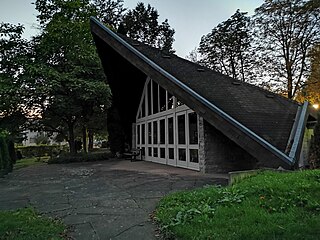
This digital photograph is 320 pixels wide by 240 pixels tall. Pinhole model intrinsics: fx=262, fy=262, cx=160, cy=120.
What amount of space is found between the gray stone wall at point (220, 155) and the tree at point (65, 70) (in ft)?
26.7

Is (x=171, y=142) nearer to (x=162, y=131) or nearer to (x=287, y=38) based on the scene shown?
(x=162, y=131)

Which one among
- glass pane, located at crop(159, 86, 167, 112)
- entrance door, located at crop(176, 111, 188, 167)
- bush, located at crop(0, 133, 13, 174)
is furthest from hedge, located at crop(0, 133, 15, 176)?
entrance door, located at crop(176, 111, 188, 167)

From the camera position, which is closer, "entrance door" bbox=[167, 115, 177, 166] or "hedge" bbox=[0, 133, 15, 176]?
"hedge" bbox=[0, 133, 15, 176]

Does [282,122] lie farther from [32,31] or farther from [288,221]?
[32,31]

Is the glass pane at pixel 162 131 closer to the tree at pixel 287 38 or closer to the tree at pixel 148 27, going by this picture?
the tree at pixel 287 38

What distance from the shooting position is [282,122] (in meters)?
8.34

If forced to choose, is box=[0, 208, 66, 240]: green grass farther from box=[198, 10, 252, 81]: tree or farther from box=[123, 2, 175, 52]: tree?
box=[123, 2, 175, 52]: tree

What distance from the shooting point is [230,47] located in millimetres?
22625

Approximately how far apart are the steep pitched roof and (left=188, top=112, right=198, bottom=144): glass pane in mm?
966

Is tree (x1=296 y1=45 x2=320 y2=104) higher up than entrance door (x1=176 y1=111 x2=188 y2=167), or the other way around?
tree (x1=296 y1=45 x2=320 y2=104)

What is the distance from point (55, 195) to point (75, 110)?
10037mm

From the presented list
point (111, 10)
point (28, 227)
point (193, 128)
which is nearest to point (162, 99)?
point (193, 128)

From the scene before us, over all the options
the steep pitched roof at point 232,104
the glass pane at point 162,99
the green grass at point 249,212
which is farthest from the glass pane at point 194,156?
the green grass at point 249,212

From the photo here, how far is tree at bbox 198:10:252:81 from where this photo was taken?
21.8 metres
